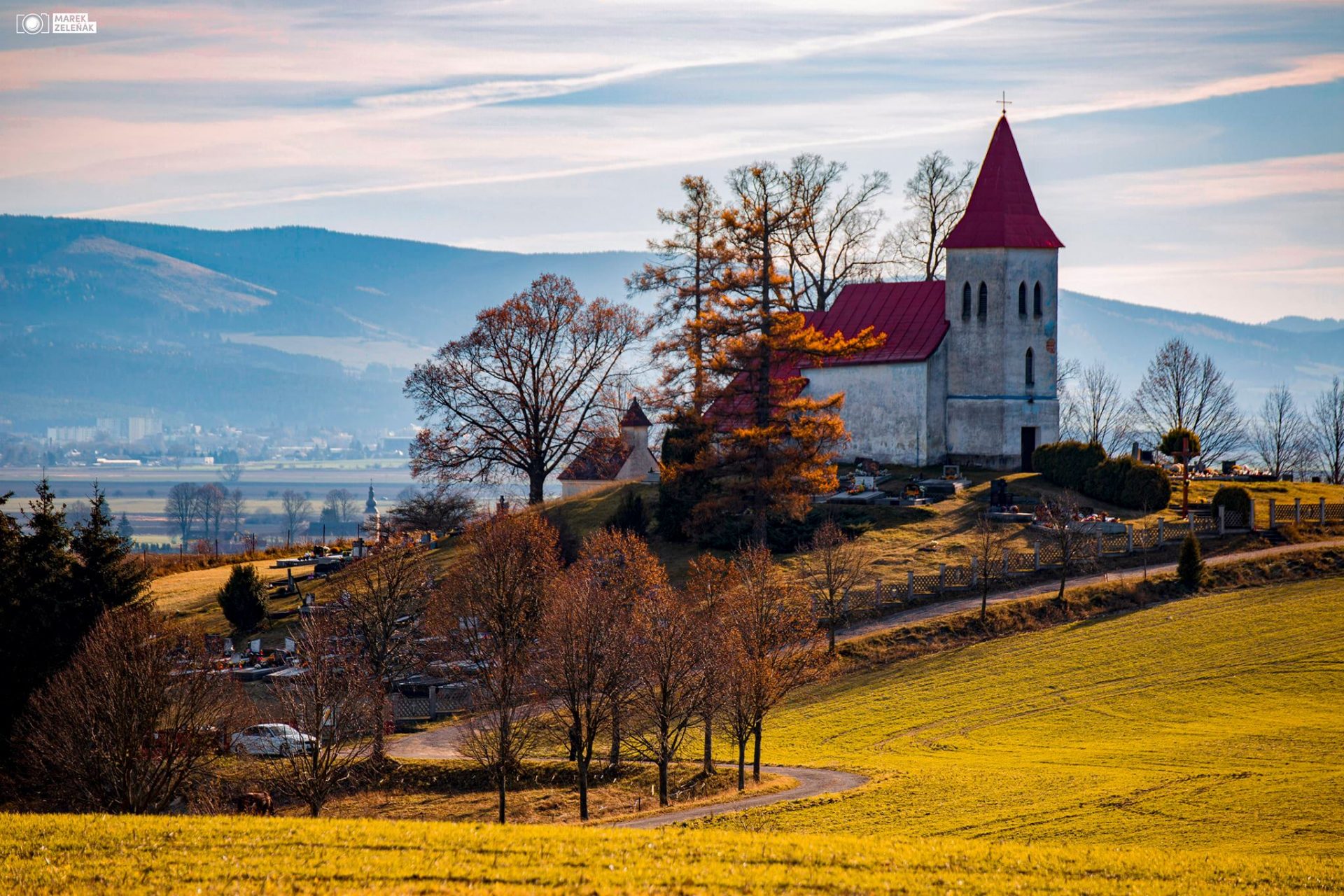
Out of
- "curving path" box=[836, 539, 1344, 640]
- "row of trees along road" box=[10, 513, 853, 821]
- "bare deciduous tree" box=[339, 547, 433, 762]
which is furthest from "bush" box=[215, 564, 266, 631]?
"curving path" box=[836, 539, 1344, 640]

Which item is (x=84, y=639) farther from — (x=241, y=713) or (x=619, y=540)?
(x=619, y=540)

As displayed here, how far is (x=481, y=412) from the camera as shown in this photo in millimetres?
70625

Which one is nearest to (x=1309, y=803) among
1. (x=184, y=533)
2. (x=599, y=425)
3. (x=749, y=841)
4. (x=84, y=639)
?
(x=749, y=841)

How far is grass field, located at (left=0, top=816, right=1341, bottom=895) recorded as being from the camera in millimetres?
16766

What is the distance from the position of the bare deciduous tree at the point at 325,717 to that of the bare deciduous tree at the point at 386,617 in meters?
0.57

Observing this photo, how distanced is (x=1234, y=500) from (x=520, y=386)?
35091 millimetres

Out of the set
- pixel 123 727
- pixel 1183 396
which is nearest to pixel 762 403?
pixel 123 727

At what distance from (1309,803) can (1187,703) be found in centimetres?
1111

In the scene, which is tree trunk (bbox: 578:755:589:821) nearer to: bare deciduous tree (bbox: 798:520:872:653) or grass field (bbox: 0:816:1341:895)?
grass field (bbox: 0:816:1341:895)

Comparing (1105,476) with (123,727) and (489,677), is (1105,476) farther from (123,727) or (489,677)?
(123,727)

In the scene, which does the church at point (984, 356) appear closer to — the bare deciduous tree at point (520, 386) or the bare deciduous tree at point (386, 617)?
the bare deciduous tree at point (520, 386)

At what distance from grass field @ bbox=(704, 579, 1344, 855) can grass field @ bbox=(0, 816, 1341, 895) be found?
12.6 ft

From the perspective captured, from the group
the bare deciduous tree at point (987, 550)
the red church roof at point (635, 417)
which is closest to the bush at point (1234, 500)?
the bare deciduous tree at point (987, 550)

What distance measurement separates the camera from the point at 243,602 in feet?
171
